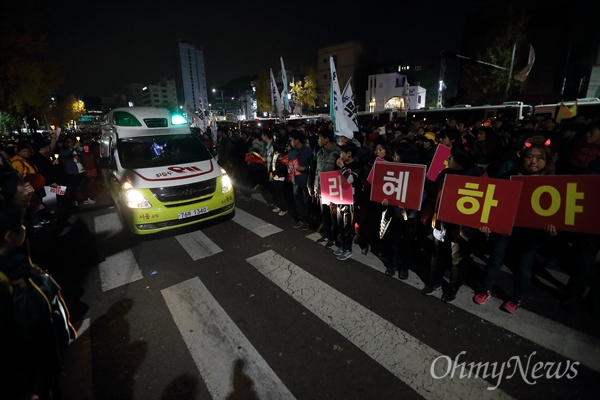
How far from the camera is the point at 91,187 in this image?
41.4ft

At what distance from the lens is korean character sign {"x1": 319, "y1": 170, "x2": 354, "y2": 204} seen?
17.4 ft

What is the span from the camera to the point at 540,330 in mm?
3488

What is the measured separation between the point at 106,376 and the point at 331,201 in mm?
4136

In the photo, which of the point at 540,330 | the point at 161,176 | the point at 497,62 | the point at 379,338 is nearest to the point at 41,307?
the point at 379,338

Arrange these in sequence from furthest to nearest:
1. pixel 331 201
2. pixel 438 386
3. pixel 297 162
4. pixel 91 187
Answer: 1. pixel 91 187
2. pixel 297 162
3. pixel 331 201
4. pixel 438 386

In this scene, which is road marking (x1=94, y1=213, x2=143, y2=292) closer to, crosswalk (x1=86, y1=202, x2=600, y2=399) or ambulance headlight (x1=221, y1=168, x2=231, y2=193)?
crosswalk (x1=86, y1=202, x2=600, y2=399)

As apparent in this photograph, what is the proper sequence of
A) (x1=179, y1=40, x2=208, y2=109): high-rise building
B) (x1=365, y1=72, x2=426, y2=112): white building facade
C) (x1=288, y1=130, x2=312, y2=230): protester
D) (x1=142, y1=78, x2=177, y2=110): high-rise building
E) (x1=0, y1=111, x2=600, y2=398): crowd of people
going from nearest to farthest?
1. (x1=0, y1=111, x2=600, y2=398): crowd of people
2. (x1=288, y1=130, x2=312, y2=230): protester
3. (x1=365, y1=72, x2=426, y2=112): white building facade
4. (x1=179, y1=40, x2=208, y2=109): high-rise building
5. (x1=142, y1=78, x2=177, y2=110): high-rise building

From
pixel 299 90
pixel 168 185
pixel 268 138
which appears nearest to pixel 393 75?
pixel 299 90

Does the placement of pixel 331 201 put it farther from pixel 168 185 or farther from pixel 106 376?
pixel 106 376

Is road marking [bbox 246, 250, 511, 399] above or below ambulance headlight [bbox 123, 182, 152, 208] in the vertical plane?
below

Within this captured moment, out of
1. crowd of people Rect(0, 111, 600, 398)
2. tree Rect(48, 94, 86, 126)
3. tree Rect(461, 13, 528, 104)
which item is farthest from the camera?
tree Rect(48, 94, 86, 126)

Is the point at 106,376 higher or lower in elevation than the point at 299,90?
lower

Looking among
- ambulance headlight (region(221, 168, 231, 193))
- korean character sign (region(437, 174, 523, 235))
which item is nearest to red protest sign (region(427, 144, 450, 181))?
korean character sign (region(437, 174, 523, 235))

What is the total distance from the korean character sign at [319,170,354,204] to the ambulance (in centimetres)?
247
